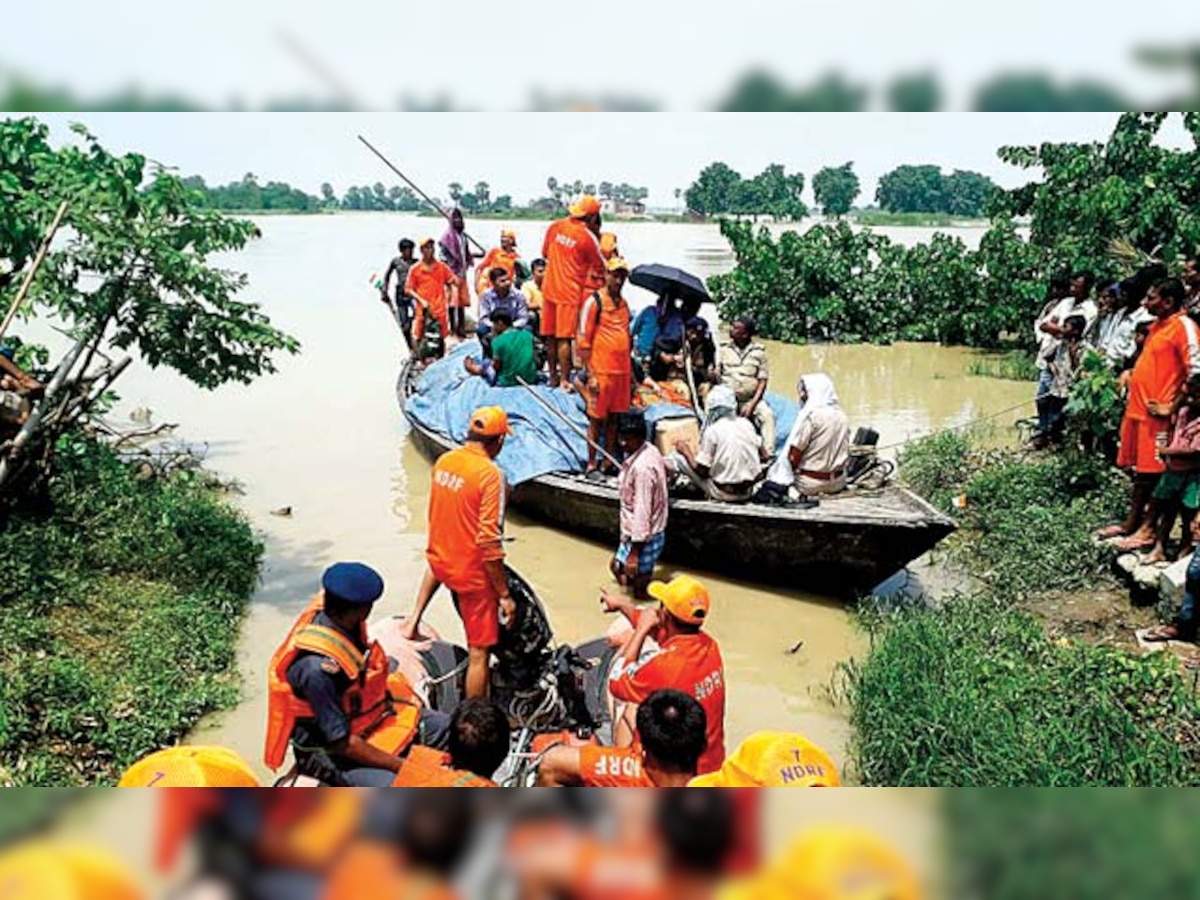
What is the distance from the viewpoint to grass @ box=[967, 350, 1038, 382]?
13.9 metres

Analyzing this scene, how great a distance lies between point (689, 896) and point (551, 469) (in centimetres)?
623

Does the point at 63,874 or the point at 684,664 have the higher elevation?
the point at 63,874

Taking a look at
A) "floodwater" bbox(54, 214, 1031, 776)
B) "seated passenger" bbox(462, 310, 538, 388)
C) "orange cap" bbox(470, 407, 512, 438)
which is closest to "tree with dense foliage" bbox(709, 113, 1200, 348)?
"floodwater" bbox(54, 214, 1031, 776)

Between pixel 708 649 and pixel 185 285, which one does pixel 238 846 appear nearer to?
pixel 708 649

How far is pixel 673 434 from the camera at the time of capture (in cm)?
736

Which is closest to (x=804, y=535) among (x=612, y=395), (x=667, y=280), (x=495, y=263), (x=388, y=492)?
(x=612, y=395)

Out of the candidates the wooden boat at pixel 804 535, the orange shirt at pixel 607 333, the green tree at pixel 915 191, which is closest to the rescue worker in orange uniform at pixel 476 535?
the wooden boat at pixel 804 535

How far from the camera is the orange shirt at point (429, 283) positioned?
1127 cm

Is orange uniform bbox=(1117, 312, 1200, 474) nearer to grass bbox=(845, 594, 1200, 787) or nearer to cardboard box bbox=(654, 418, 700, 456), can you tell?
grass bbox=(845, 594, 1200, 787)

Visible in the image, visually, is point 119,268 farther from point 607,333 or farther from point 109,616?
point 607,333

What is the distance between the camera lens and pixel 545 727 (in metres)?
→ 4.13

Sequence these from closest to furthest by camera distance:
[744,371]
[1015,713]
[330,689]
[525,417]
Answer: [330,689]
[1015,713]
[744,371]
[525,417]

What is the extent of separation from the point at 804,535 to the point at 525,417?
2.60 meters

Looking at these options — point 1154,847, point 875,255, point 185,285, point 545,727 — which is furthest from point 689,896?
point 875,255
